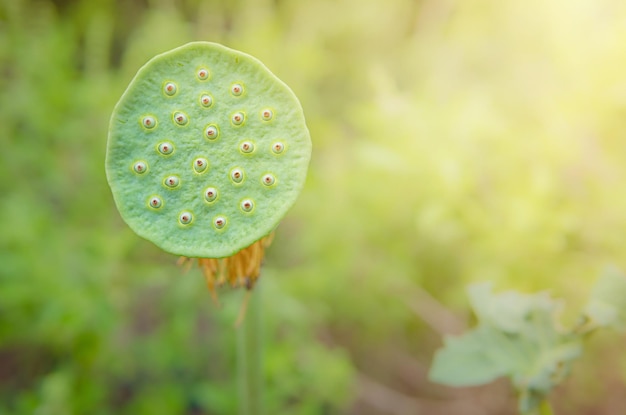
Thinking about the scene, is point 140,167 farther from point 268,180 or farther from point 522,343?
point 522,343

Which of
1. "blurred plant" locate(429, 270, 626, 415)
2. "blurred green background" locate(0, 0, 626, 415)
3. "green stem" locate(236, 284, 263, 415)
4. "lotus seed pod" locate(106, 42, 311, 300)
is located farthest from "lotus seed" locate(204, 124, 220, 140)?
"blurred green background" locate(0, 0, 626, 415)

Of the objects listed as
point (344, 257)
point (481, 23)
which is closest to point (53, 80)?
point (344, 257)

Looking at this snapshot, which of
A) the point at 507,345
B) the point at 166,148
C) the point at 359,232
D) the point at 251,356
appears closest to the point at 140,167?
the point at 166,148

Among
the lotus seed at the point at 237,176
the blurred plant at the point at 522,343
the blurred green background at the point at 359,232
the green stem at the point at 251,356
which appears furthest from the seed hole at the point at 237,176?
the blurred green background at the point at 359,232

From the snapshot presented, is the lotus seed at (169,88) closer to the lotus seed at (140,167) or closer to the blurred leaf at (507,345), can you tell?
the lotus seed at (140,167)

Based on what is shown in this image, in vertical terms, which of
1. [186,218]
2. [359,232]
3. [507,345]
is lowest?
[186,218]
